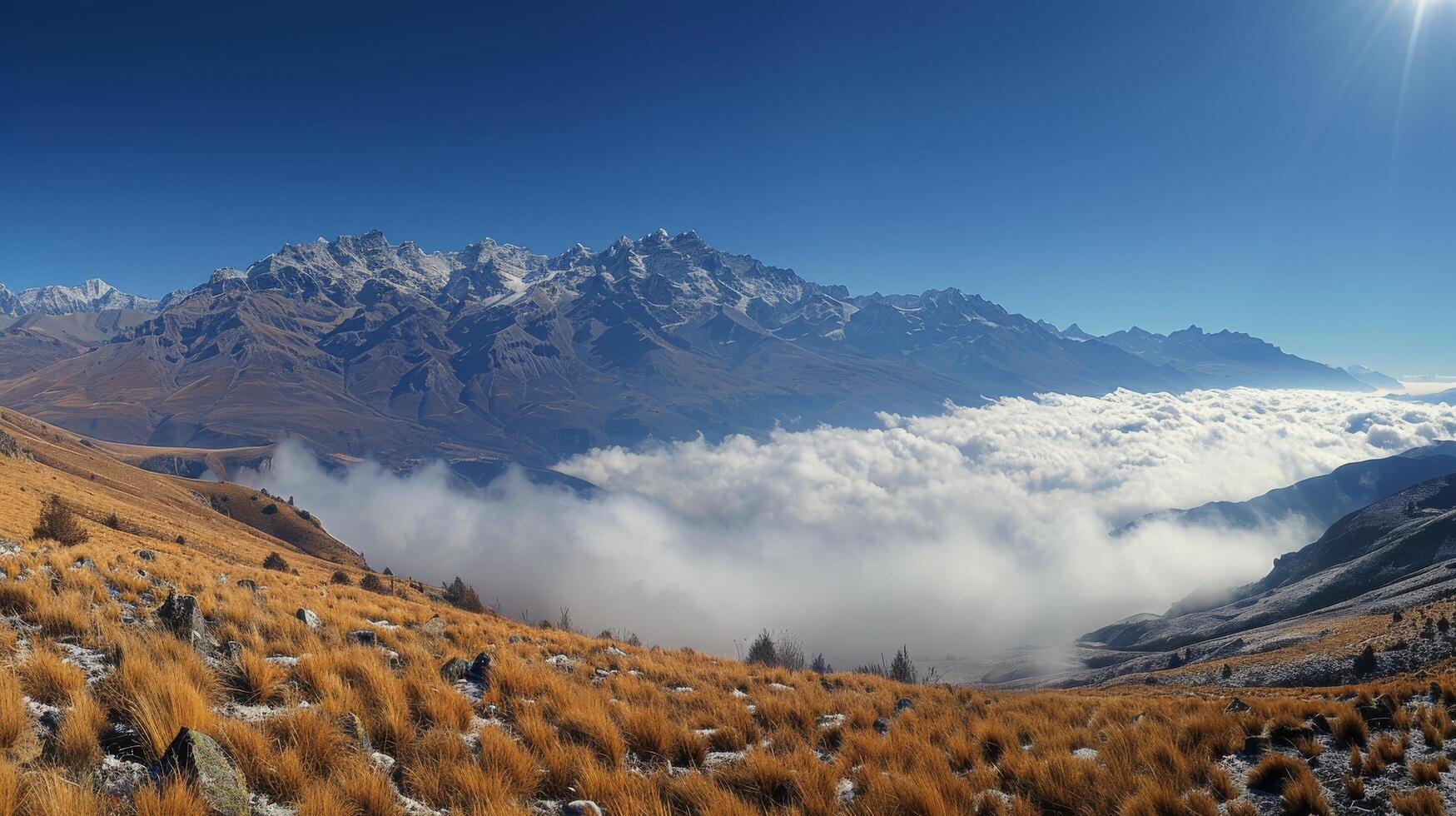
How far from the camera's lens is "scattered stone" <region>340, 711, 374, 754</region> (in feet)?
19.4

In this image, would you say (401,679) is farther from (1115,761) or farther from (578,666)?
(1115,761)

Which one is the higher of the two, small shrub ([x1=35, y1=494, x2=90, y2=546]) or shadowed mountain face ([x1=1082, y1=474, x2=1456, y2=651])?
small shrub ([x1=35, y1=494, x2=90, y2=546])

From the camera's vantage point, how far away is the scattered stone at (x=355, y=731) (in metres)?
5.90

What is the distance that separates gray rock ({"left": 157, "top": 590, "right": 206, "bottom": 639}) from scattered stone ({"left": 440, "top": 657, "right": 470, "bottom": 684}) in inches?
133

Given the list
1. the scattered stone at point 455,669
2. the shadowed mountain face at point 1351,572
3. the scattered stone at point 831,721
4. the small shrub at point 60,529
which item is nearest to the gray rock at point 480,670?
the scattered stone at point 455,669

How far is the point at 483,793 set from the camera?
17.6 feet

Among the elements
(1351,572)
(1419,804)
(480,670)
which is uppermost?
(480,670)

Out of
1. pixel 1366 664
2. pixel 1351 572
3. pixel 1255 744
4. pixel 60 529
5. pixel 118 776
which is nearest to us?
pixel 118 776

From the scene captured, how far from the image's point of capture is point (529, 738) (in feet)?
23.3

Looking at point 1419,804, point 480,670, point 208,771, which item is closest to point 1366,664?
point 1419,804

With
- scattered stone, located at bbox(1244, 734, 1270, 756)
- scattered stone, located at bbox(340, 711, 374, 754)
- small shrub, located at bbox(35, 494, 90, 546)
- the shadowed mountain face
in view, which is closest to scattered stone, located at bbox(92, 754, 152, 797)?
scattered stone, located at bbox(340, 711, 374, 754)

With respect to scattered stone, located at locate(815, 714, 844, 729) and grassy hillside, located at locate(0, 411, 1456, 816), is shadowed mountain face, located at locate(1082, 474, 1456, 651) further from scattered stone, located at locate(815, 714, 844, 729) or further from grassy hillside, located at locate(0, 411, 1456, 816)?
scattered stone, located at locate(815, 714, 844, 729)

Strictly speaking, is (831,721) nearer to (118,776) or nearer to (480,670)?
(480,670)

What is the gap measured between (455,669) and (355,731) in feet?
12.7
